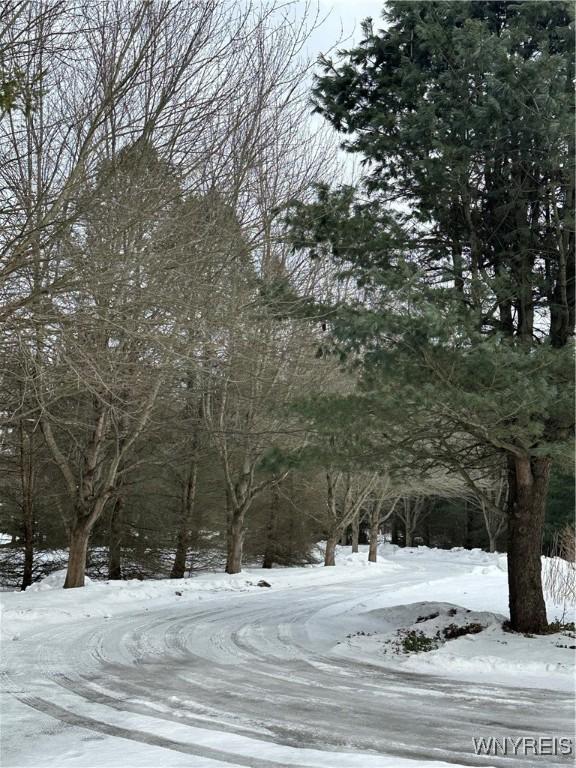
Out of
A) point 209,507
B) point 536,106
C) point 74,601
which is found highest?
point 536,106

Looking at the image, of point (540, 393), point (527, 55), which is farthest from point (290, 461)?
point (527, 55)

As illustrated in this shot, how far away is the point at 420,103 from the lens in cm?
870

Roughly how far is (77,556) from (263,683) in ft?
27.8

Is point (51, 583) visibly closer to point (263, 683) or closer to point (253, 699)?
point (263, 683)

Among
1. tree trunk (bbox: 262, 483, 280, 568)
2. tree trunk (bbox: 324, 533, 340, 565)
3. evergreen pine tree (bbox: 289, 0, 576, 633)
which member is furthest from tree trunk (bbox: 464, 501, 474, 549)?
evergreen pine tree (bbox: 289, 0, 576, 633)

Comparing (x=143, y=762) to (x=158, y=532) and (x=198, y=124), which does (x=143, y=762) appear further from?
(x=158, y=532)

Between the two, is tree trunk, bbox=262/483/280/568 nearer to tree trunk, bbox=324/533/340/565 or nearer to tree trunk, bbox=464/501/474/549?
tree trunk, bbox=324/533/340/565

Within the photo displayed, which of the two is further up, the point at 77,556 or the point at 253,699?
the point at 77,556

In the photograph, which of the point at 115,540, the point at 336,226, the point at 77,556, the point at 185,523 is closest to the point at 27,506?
the point at 115,540

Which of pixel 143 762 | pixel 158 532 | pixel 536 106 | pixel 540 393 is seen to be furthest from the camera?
pixel 158 532

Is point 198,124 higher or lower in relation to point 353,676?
higher

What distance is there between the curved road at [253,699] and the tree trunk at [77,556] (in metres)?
4.04

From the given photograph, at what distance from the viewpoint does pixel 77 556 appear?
48.3 feet

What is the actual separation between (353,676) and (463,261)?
5.38 m
